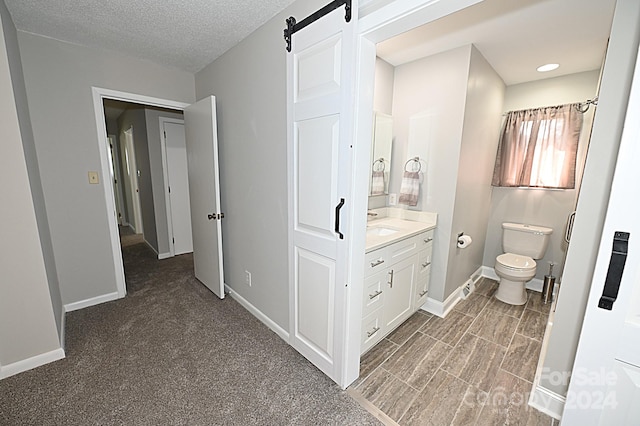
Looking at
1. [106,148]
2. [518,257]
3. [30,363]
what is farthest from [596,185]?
[106,148]

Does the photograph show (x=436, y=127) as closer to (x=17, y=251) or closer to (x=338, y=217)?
(x=338, y=217)

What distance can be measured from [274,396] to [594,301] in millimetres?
1602

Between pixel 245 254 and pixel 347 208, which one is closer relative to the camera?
pixel 347 208

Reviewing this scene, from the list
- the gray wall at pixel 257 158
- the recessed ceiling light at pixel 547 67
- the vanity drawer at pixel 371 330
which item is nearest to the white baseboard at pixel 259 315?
the gray wall at pixel 257 158

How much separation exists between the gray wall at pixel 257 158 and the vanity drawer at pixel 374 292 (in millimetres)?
609

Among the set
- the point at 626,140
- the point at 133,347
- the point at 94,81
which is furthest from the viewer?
A: the point at 94,81

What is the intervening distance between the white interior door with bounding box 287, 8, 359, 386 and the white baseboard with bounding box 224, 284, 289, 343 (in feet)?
0.84

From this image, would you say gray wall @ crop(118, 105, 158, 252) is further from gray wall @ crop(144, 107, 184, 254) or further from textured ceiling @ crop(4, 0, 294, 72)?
textured ceiling @ crop(4, 0, 294, 72)

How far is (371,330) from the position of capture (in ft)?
6.13

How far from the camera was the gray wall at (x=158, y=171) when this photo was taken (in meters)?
3.64

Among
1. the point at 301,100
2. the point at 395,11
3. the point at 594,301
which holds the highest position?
the point at 395,11

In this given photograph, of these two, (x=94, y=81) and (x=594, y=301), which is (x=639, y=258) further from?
(x=94, y=81)

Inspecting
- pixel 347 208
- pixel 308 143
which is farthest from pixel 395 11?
pixel 347 208

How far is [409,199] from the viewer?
258cm
